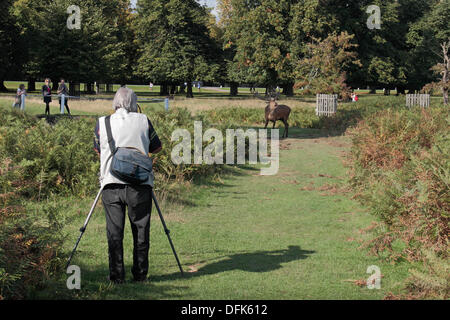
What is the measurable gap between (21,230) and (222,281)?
232 centimetres

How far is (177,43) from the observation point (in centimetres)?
6009

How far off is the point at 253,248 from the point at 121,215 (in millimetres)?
2703

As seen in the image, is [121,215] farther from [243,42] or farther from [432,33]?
[432,33]

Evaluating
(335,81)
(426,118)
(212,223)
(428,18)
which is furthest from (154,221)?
(428,18)

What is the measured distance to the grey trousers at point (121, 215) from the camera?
5617 mm

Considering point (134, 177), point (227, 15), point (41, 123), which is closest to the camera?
point (134, 177)

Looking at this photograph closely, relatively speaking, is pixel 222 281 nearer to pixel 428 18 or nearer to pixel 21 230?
pixel 21 230

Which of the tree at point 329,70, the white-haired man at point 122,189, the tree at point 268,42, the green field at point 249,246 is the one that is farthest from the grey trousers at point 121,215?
the tree at point 268,42

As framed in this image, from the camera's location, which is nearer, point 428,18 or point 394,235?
point 394,235

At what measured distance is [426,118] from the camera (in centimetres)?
1343

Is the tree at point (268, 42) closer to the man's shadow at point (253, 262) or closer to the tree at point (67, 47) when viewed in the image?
the tree at point (67, 47)

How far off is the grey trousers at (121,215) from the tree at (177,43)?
5304 centimetres

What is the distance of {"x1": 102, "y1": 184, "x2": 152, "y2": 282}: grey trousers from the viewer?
5617 millimetres

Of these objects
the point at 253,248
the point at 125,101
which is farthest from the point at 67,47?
the point at 125,101
